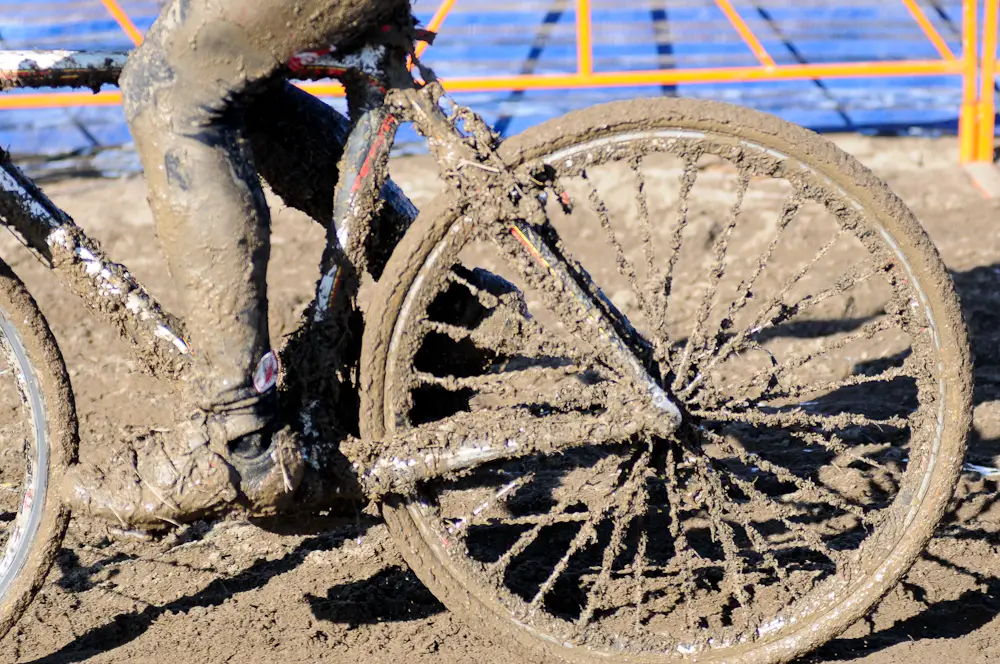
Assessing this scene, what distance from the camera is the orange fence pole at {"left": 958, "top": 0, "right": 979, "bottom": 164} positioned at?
6.62m

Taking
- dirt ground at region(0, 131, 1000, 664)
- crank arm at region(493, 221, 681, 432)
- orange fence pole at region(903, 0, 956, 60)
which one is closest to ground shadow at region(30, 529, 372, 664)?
dirt ground at region(0, 131, 1000, 664)

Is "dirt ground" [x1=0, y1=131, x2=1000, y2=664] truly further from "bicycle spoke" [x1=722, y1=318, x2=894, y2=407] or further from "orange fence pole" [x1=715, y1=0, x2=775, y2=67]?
"orange fence pole" [x1=715, y1=0, x2=775, y2=67]

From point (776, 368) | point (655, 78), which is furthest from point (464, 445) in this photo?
point (655, 78)

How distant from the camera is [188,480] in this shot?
2.27m

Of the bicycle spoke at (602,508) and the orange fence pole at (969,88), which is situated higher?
the orange fence pole at (969,88)

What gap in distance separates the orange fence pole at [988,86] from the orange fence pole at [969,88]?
0.09 ft

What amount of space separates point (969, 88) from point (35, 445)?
5.83 m

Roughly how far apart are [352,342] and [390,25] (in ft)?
2.14

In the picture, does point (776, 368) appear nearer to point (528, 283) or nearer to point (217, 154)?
point (528, 283)

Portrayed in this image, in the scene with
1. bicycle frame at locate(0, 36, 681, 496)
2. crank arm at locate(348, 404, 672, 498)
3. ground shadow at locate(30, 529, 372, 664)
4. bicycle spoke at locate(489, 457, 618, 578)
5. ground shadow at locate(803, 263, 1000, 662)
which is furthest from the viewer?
ground shadow at locate(30, 529, 372, 664)

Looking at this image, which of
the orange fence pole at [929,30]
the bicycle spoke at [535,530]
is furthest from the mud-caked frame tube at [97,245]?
the orange fence pole at [929,30]

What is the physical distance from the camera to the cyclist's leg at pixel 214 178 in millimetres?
2094

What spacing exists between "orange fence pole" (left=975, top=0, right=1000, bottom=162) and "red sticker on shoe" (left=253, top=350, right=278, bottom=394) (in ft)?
17.7

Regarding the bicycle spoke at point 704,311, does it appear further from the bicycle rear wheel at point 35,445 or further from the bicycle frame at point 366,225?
the bicycle rear wheel at point 35,445
